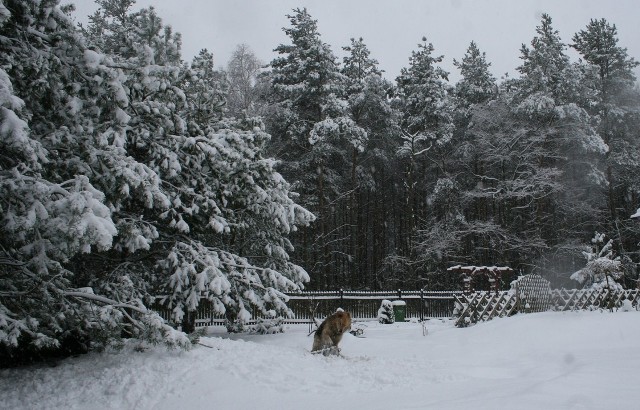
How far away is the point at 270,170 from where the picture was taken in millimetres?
12656

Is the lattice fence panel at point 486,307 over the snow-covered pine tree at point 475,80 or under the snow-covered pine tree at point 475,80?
under

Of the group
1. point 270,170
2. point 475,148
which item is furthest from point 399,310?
point 475,148

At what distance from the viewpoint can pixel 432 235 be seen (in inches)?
1070

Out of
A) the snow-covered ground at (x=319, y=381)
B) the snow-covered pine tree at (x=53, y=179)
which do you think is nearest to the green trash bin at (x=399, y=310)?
the snow-covered ground at (x=319, y=381)

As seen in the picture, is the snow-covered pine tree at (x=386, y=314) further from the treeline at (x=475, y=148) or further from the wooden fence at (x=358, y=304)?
the treeline at (x=475, y=148)

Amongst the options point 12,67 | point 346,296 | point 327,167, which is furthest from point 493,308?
point 327,167

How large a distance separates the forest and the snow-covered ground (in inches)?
23.9

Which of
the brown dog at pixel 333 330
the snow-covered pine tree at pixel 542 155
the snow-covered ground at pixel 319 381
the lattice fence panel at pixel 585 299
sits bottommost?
the snow-covered ground at pixel 319 381

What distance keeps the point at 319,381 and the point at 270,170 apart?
691cm

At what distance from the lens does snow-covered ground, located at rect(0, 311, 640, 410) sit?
220 inches

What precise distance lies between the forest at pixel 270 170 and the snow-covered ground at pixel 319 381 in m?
0.61

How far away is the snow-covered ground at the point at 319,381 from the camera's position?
5.60 metres

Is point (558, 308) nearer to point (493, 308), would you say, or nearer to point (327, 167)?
point (493, 308)

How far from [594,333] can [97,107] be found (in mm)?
11467
